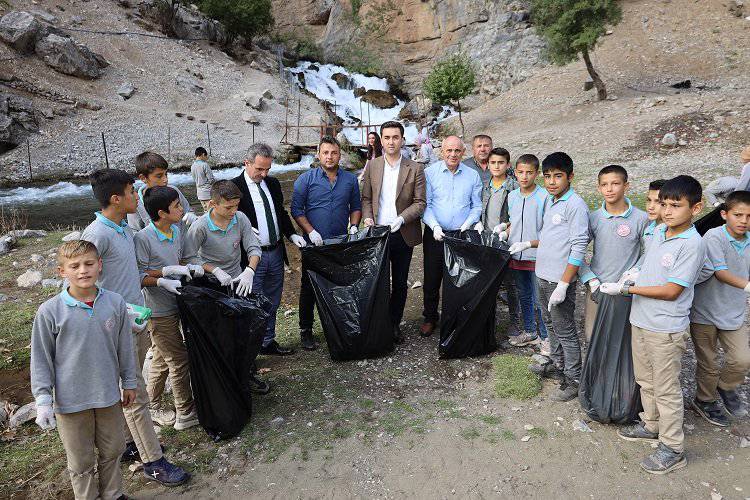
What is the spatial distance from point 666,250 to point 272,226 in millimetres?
2768

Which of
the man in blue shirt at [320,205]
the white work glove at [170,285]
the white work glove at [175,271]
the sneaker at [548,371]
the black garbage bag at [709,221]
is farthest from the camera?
the man in blue shirt at [320,205]

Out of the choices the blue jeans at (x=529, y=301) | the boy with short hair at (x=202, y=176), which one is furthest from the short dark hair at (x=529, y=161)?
the boy with short hair at (x=202, y=176)

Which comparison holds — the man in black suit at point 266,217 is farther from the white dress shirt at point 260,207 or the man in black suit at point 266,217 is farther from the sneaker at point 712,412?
the sneaker at point 712,412

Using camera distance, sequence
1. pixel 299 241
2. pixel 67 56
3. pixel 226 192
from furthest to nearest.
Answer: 1. pixel 67 56
2. pixel 299 241
3. pixel 226 192

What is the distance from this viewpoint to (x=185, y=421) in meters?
3.06

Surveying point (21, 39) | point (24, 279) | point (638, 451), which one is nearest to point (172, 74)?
point (21, 39)

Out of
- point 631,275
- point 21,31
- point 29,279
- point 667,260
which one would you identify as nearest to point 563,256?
point 631,275

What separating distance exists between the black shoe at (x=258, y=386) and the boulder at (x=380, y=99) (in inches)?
1022

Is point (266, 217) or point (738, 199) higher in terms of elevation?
point (738, 199)

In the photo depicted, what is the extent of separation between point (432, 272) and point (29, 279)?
206 inches

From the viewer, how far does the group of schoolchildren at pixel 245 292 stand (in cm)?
219

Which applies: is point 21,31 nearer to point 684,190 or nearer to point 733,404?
point 684,190

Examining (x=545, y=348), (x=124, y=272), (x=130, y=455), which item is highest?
(x=124, y=272)

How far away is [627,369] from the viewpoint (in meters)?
2.76
